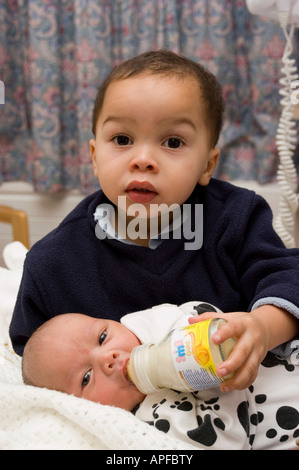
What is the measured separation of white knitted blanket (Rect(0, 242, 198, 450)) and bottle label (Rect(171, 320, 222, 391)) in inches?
3.6

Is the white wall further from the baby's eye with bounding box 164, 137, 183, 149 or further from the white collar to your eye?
the baby's eye with bounding box 164, 137, 183, 149

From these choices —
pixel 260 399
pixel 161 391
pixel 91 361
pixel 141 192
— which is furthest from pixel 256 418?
pixel 141 192

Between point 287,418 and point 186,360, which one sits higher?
point 186,360

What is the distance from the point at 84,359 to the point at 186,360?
23 centimetres

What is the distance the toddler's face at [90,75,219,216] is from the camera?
3.07ft

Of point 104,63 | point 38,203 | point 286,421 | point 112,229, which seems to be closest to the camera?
point 286,421

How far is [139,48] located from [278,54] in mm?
566

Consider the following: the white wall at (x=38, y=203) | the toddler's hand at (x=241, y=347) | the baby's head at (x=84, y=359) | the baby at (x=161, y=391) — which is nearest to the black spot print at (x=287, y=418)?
the baby at (x=161, y=391)

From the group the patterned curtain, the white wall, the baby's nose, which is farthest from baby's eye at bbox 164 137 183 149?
the white wall

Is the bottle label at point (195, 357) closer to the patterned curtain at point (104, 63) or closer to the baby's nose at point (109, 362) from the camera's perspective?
the baby's nose at point (109, 362)

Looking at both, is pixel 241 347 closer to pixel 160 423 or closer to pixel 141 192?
pixel 160 423

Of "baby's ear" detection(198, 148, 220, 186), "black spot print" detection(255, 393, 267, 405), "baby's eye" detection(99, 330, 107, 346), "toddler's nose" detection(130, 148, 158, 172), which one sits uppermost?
"toddler's nose" detection(130, 148, 158, 172)

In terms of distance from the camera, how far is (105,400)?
2.76 ft

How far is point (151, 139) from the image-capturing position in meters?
0.95
